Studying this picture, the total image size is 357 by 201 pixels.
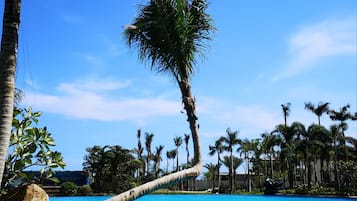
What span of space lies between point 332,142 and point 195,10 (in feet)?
126

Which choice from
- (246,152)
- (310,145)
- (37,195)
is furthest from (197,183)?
(37,195)

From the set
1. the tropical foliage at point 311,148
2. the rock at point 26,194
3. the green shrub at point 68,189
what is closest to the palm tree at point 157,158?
Answer: the tropical foliage at point 311,148

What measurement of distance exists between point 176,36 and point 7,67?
1.86 metres

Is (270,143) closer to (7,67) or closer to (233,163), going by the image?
(233,163)

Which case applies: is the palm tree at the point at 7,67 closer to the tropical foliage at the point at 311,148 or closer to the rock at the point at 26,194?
the rock at the point at 26,194

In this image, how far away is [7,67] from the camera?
3479mm

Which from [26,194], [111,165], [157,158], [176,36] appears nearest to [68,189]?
[111,165]

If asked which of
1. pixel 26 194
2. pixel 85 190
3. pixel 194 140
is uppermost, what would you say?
pixel 194 140

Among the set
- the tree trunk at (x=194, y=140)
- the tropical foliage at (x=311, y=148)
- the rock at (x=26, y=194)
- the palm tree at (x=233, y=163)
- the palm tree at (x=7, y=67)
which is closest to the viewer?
the palm tree at (x=7, y=67)

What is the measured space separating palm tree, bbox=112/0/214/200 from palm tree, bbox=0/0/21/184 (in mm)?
1391

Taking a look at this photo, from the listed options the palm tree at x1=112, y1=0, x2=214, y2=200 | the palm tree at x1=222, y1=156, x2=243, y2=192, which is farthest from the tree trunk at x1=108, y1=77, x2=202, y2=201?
the palm tree at x1=222, y1=156, x2=243, y2=192

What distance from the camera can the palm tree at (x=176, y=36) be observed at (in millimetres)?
4031

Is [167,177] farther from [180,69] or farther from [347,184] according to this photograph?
[347,184]

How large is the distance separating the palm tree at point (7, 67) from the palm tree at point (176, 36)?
1.39 metres
